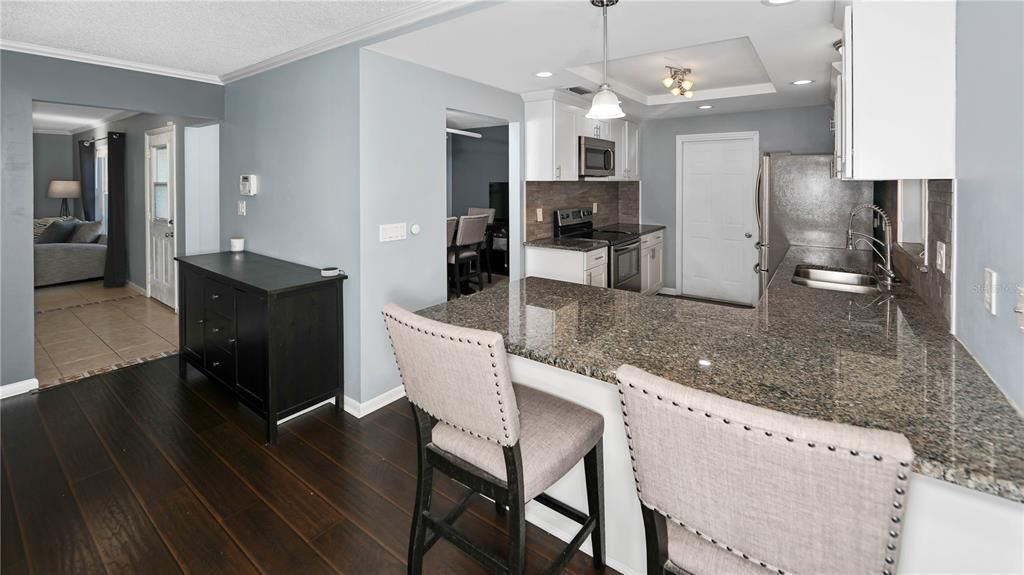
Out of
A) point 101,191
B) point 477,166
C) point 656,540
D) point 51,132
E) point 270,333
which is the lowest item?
point 656,540

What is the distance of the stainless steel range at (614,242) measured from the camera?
4844 millimetres

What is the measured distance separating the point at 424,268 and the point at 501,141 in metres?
4.73

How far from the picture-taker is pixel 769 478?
0.89m

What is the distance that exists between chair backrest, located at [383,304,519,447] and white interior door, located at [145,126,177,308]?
4.95m

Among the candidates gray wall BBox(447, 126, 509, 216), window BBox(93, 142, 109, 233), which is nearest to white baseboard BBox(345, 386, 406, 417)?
gray wall BBox(447, 126, 509, 216)

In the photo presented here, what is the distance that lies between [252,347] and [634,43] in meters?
2.71

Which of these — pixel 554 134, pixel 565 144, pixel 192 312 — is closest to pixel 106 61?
pixel 192 312

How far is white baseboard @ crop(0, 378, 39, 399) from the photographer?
130 inches

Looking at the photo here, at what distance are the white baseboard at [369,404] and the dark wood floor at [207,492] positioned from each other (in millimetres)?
50

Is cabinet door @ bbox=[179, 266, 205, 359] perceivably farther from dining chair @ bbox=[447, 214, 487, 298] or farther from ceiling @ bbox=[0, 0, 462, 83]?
dining chair @ bbox=[447, 214, 487, 298]

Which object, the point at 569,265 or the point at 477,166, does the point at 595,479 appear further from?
the point at 477,166

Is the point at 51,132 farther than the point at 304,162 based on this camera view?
Yes

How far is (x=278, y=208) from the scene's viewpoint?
365cm

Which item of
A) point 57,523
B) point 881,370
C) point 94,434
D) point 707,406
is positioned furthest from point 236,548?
point 881,370
